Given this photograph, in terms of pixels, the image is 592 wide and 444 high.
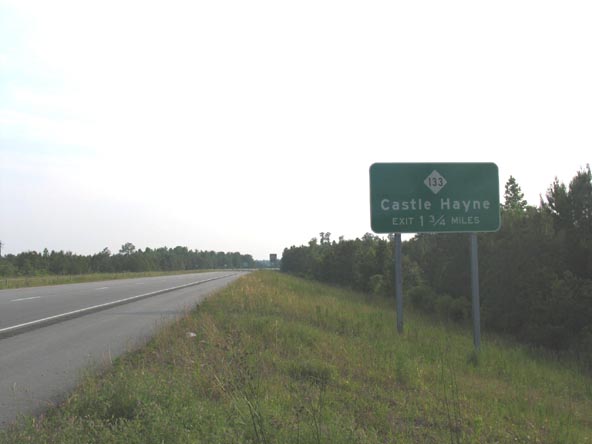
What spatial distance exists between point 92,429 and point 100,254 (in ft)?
444

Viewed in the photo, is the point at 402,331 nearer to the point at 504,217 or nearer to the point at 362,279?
the point at 504,217

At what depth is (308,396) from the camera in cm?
584

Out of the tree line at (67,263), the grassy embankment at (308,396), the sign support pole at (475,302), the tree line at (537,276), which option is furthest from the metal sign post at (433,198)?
the tree line at (67,263)

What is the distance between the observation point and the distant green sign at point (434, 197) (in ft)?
39.9

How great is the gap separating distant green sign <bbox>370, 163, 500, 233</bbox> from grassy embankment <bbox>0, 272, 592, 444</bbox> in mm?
3050

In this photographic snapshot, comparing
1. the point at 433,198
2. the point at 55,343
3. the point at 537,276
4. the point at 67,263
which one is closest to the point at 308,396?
the point at 55,343

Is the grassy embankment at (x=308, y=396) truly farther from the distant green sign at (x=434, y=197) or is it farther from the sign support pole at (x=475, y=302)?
the distant green sign at (x=434, y=197)

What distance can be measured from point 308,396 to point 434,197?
7652 mm

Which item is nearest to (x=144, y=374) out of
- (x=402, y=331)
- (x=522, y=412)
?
(x=522, y=412)

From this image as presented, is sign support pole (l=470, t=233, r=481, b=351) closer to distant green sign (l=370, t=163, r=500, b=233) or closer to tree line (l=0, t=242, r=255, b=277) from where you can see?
distant green sign (l=370, t=163, r=500, b=233)

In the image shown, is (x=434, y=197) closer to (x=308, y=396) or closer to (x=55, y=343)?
(x=308, y=396)

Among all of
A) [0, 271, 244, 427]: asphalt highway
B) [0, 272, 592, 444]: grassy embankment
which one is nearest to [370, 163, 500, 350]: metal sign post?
[0, 272, 592, 444]: grassy embankment

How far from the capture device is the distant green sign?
12.2 metres

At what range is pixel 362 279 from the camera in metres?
47.5
